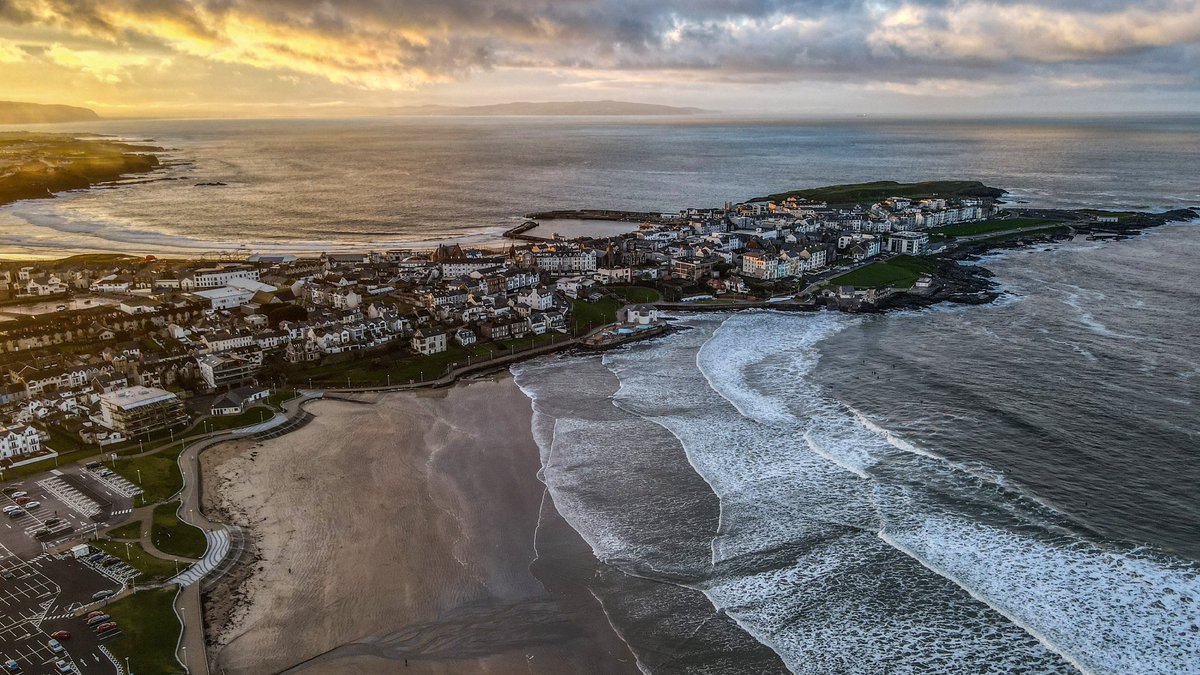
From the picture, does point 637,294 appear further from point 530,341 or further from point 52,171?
point 52,171

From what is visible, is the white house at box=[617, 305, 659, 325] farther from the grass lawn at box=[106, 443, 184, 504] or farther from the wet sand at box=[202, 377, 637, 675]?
the grass lawn at box=[106, 443, 184, 504]

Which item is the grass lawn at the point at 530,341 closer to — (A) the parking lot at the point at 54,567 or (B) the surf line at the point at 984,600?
(A) the parking lot at the point at 54,567

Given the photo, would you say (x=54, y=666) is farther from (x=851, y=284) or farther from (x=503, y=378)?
(x=851, y=284)

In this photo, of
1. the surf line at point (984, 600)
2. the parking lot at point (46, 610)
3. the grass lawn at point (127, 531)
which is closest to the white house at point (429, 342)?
the grass lawn at point (127, 531)

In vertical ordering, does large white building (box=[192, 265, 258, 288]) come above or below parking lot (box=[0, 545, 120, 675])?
above

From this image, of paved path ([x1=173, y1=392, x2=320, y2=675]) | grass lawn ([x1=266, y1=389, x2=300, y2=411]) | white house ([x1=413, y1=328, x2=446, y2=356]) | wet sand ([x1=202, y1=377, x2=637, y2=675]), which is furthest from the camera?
white house ([x1=413, y1=328, x2=446, y2=356])

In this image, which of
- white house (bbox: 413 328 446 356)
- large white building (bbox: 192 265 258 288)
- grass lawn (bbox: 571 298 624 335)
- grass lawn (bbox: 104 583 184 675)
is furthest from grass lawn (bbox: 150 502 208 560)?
large white building (bbox: 192 265 258 288)

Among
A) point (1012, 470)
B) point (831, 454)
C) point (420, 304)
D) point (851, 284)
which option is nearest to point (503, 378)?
point (420, 304)

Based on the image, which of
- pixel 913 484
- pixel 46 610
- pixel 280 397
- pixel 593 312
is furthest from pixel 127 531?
pixel 593 312
